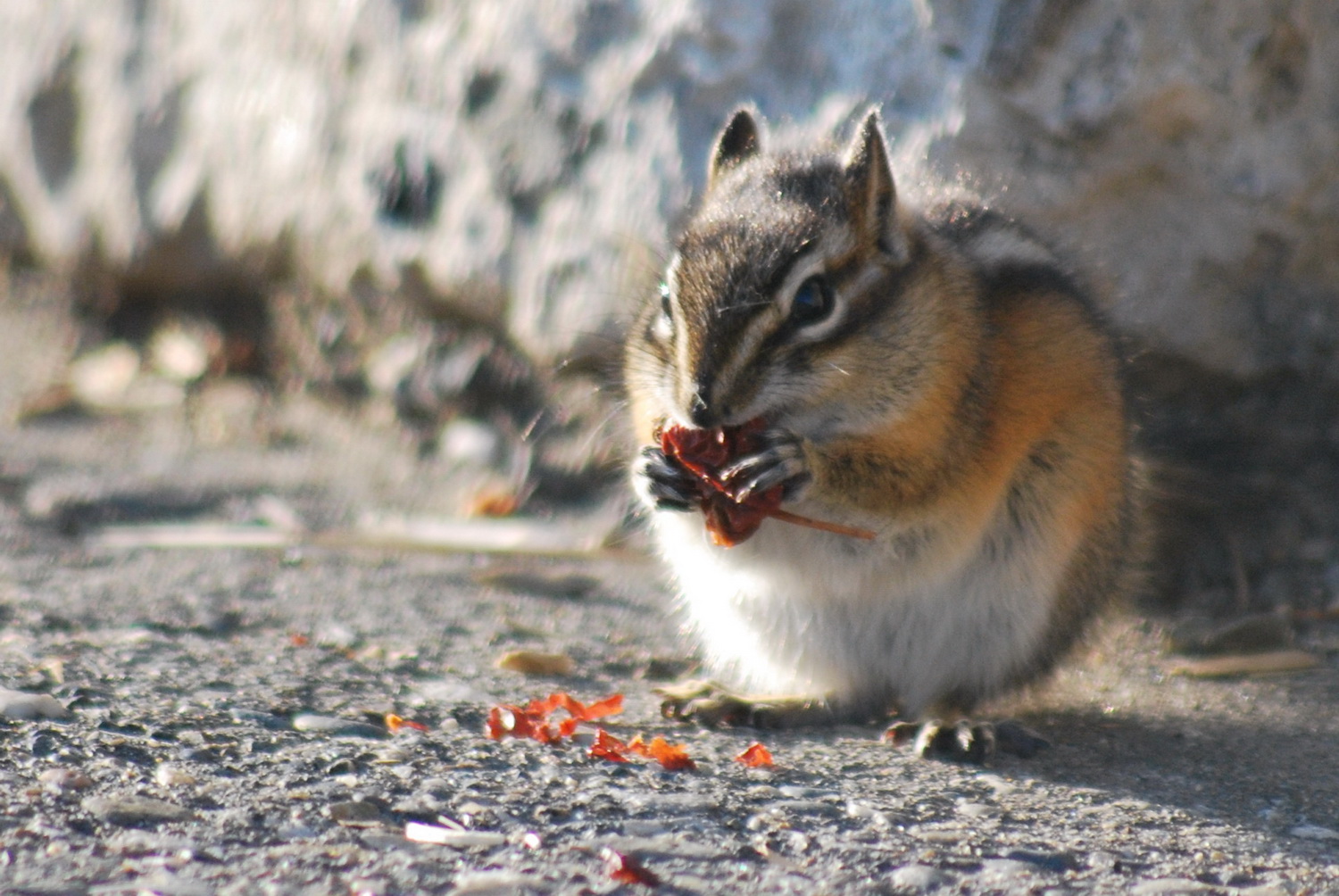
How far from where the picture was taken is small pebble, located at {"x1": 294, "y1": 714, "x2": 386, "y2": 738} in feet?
9.40

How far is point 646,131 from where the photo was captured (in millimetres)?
4535

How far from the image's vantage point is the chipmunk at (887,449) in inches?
118

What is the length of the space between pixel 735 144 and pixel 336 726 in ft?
5.00

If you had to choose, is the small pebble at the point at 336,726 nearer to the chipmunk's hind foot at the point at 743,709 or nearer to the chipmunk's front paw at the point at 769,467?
the chipmunk's hind foot at the point at 743,709

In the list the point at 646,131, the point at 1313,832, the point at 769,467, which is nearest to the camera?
the point at 1313,832

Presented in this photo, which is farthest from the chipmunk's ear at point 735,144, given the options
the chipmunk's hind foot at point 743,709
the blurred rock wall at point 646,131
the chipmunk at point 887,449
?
the chipmunk's hind foot at point 743,709

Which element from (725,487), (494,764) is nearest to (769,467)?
(725,487)

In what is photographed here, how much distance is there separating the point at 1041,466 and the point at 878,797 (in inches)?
34.9

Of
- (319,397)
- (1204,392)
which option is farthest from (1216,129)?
(319,397)

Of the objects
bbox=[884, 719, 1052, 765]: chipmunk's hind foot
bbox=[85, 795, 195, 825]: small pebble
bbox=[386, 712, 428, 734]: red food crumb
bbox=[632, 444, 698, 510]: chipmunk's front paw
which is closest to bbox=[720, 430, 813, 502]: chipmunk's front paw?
bbox=[632, 444, 698, 510]: chipmunk's front paw

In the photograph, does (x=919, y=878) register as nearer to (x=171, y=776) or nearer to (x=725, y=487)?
(x=725, y=487)

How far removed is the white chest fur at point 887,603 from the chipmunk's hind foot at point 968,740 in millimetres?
175

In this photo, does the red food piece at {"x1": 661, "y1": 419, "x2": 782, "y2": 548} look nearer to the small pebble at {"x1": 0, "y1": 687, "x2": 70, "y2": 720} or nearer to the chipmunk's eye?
the chipmunk's eye

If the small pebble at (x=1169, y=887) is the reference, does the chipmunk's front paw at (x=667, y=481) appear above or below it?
above
